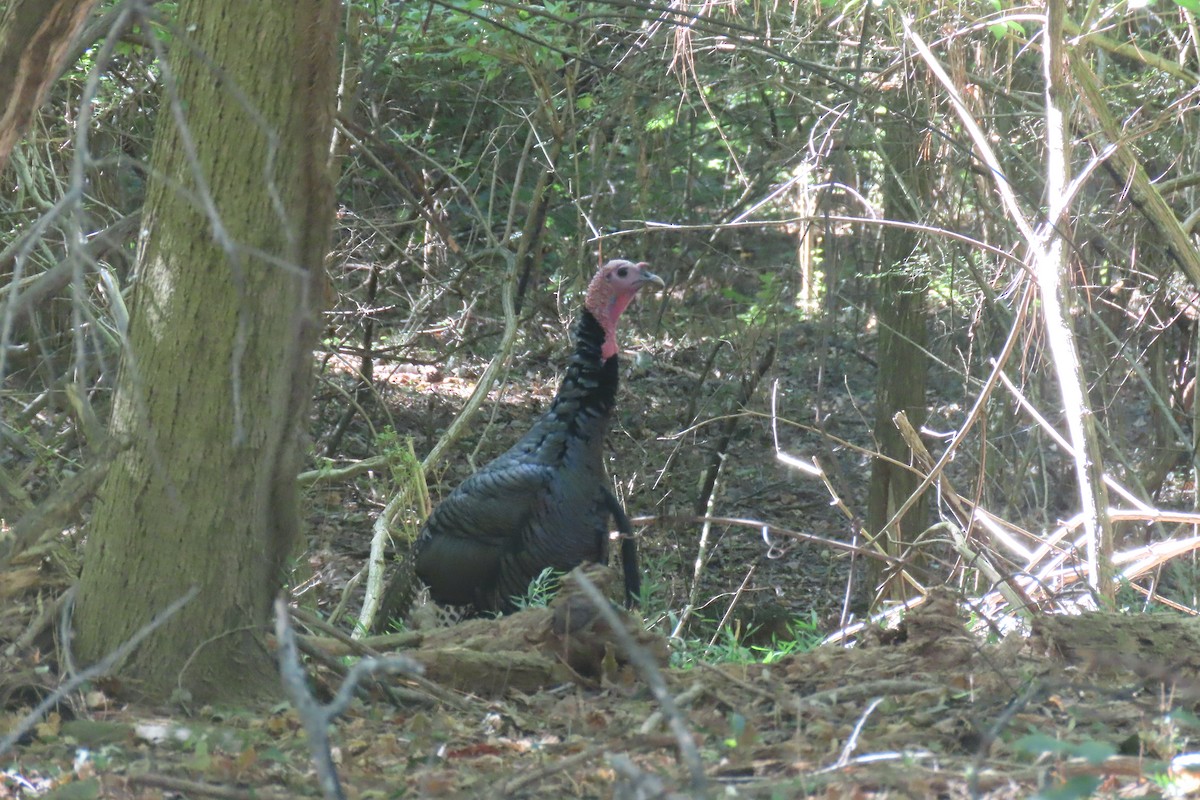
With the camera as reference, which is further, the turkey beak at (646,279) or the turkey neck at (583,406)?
the turkey beak at (646,279)

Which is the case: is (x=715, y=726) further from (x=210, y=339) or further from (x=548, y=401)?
(x=548, y=401)

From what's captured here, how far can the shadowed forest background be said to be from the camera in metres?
2.66

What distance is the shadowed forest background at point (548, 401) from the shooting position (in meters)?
2.66

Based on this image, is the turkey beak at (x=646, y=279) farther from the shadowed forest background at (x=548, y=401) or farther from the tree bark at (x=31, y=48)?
the tree bark at (x=31, y=48)

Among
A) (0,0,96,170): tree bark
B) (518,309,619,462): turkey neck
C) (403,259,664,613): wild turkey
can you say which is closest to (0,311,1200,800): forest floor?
(0,0,96,170): tree bark

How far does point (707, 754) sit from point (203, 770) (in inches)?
43.5

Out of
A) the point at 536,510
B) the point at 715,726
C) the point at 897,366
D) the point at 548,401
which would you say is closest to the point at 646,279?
the point at 536,510

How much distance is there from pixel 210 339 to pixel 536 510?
301 centimetres

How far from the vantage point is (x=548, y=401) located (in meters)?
10.6

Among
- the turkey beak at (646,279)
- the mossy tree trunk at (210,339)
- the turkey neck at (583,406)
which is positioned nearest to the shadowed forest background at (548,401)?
the mossy tree trunk at (210,339)

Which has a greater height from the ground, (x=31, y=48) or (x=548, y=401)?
(x=31, y=48)

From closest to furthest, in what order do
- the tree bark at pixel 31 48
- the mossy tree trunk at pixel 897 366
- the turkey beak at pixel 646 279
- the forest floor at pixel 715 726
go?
the forest floor at pixel 715 726 < the tree bark at pixel 31 48 < the turkey beak at pixel 646 279 < the mossy tree trunk at pixel 897 366

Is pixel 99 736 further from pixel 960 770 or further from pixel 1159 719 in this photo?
pixel 1159 719

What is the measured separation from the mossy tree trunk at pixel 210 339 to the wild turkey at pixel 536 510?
2.79m
